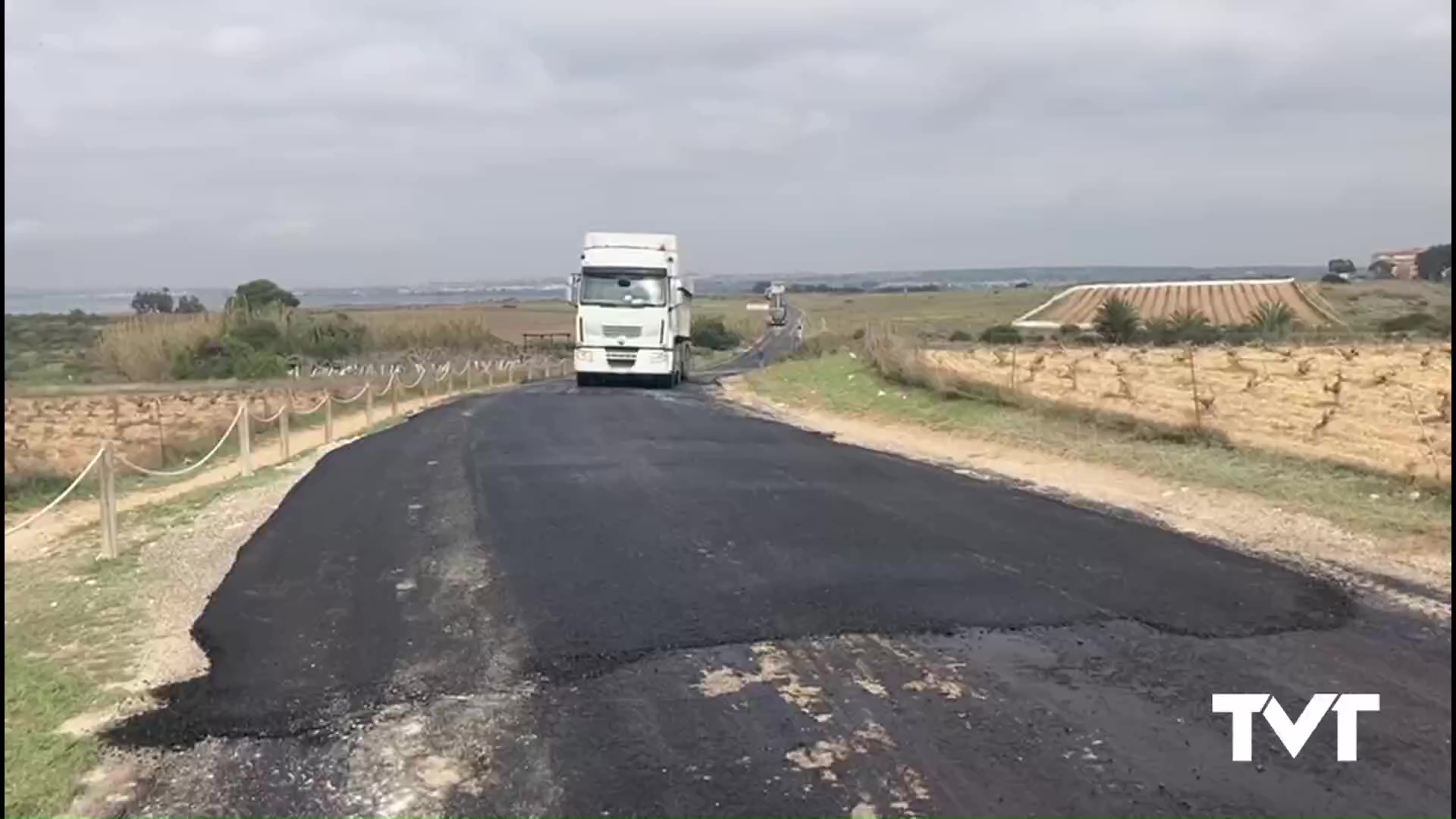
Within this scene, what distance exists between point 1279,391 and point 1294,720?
59.7 ft


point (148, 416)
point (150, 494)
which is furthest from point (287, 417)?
point (148, 416)

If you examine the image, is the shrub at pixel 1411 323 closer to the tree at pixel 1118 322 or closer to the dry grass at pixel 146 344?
the tree at pixel 1118 322

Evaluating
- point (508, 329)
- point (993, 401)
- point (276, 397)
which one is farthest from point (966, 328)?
point (993, 401)

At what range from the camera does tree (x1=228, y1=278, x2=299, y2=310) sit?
61.7 m

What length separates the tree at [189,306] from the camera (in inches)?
2429

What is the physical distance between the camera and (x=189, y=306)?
68.9 m

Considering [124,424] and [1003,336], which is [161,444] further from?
[1003,336]

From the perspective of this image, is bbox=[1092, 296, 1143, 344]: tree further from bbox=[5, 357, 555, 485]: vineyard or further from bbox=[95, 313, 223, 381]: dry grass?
bbox=[95, 313, 223, 381]: dry grass

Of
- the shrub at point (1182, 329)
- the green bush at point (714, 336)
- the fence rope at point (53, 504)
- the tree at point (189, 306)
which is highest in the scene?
the tree at point (189, 306)

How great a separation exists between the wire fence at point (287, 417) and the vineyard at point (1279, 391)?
39.0 feet

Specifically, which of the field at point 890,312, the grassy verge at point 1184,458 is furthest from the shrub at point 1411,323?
the grassy verge at point 1184,458

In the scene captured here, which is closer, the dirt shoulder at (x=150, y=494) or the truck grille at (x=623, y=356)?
the dirt shoulder at (x=150, y=494)

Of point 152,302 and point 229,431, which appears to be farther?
point 152,302

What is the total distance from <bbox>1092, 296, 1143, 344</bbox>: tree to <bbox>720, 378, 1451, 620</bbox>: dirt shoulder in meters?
39.0
